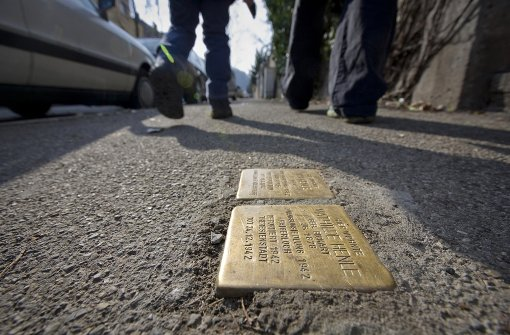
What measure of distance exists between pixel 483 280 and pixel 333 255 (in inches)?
12.0

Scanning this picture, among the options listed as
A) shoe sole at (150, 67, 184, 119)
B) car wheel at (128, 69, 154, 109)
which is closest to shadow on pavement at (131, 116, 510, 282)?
shoe sole at (150, 67, 184, 119)

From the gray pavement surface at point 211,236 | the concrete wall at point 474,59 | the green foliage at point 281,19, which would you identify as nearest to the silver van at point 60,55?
the gray pavement surface at point 211,236

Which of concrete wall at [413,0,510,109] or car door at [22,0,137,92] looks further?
A: concrete wall at [413,0,510,109]

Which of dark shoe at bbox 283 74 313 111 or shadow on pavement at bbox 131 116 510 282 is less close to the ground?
dark shoe at bbox 283 74 313 111

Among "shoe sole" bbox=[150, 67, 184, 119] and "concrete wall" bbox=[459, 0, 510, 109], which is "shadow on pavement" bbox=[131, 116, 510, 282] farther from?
"concrete wall" bbox=[459, 0, 510, 109]

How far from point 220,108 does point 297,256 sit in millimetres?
2347

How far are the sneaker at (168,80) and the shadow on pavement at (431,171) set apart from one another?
23cm

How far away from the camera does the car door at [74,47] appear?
2.30 meters

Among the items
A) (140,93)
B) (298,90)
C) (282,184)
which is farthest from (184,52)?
(140,93)

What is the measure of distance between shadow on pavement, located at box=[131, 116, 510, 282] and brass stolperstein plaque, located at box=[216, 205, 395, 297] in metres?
0.27

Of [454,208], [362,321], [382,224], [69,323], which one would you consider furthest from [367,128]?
[69,323]

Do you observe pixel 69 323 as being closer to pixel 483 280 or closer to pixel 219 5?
pixel 483 280

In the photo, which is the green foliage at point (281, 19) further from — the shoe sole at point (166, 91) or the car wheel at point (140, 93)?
the shoe sole at point (166, 91)

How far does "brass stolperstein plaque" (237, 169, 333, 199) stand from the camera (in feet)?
3.06
